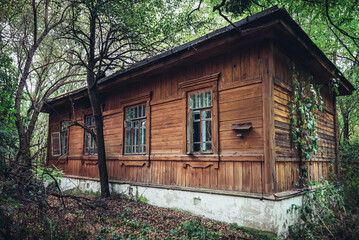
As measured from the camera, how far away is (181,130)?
275 inches

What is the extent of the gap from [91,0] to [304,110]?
6.25 meters

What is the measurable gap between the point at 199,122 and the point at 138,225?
290 centimetres

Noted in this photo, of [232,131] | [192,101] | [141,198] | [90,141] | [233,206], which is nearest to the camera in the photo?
[233,206]

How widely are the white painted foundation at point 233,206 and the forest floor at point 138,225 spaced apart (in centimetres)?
16

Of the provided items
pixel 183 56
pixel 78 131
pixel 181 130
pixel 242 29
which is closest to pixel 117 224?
pixel 181 130

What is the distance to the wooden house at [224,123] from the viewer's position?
5234 millimetres

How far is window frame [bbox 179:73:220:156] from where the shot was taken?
6113 millimetres

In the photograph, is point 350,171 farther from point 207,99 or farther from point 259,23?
point 259,23

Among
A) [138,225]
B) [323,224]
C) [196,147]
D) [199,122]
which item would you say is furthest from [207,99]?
[323,224]

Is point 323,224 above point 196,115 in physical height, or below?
below

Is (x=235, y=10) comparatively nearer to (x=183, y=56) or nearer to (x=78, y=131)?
(x=183, y=56)

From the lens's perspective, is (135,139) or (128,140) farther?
(128,140)

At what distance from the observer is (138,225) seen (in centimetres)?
573

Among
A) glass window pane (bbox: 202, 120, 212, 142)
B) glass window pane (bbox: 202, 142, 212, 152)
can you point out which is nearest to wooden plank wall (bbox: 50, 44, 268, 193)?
glass window pane (bbox: 202, 142, 212, 152)
